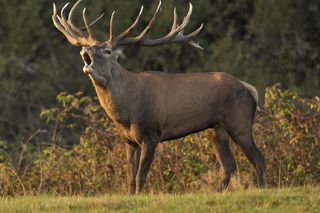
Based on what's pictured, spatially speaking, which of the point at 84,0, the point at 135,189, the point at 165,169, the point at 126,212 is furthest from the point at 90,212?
the point at 84,0

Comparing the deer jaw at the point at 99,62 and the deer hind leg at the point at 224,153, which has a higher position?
the deer jaw at the point at 99,62

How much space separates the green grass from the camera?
43.7 ft

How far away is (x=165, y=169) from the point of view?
17.9 meters

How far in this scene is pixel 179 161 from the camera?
17.9m

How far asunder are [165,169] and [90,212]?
4.78 m

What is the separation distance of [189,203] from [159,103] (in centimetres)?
240

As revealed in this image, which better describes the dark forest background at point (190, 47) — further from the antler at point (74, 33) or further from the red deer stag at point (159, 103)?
the red deer stag at point (159, 103)

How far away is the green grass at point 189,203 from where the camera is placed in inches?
524

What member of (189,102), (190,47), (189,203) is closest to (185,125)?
(189,102)

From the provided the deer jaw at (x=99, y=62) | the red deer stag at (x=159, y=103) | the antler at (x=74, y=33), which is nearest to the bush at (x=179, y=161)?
the red deer stag at (x=159, y=103)

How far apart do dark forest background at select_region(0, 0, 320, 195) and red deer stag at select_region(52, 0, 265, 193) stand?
15.7m

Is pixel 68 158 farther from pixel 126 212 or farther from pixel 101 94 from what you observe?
pixel 126 212

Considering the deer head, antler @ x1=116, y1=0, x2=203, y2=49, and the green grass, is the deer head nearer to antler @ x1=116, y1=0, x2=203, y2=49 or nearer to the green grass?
antler @ x1=116, y1=0, x2=203, y2=49

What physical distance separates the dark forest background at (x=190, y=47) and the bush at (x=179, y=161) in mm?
13357
